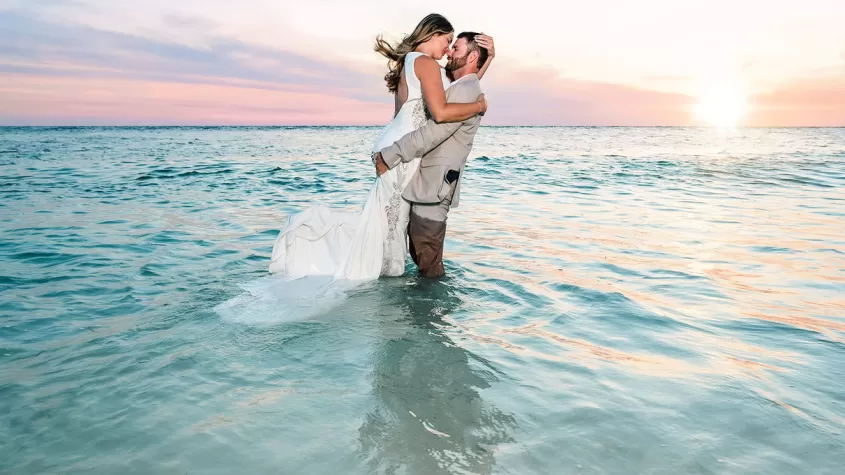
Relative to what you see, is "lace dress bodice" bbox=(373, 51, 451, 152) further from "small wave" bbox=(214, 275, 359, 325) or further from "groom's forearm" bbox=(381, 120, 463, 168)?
"small wave" bbox=(214, 275, 359, 325)

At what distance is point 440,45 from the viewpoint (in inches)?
183

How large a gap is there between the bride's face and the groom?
14cm

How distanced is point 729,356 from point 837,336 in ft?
3.72

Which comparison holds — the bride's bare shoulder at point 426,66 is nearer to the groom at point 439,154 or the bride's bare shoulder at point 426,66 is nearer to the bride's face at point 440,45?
the bride's face at point 440,45

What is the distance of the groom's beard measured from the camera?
479 centimetres

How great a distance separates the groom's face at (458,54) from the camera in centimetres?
477

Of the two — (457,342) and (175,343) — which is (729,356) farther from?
(175,343)

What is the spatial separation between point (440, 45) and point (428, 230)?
5.29ft

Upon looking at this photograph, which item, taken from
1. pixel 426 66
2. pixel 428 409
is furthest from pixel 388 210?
pixel 428 409

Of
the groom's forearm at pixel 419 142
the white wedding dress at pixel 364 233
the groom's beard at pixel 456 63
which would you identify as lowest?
the white wedding dress at pixel 364 233

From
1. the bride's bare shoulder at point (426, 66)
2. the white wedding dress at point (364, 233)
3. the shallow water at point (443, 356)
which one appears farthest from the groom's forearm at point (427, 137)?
the shallow water at point (443, 356)

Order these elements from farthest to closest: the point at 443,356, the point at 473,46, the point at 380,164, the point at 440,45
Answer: the point at 380,164 < the point at 473,46 < the point at 440,45 < the point at 443,356

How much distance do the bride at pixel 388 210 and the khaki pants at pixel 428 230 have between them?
0.13 meters

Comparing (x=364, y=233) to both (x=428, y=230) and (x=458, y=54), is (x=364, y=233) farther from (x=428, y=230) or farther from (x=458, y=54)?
(x=458, y=54)
